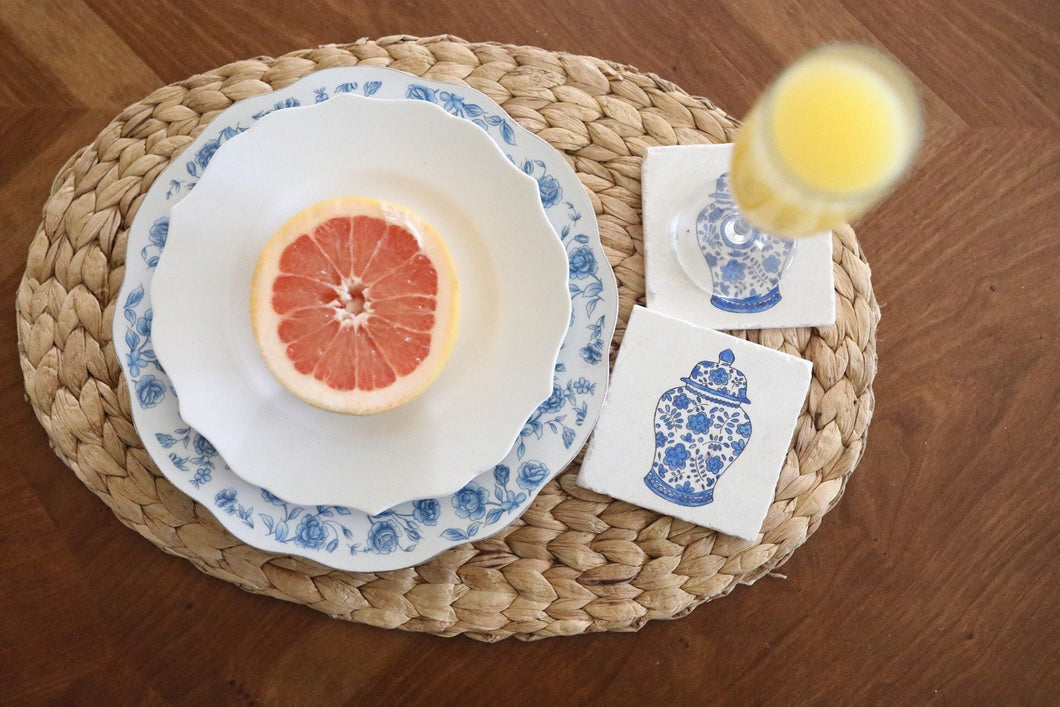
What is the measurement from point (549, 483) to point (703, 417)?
205mm

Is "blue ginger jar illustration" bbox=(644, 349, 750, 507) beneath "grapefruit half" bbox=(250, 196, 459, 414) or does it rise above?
beneath

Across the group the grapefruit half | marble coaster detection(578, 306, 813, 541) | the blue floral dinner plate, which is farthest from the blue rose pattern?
marble coaster detection(578, 306, 813, 541)

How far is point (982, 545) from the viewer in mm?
1100

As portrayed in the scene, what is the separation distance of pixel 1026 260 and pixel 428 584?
35.4 inches

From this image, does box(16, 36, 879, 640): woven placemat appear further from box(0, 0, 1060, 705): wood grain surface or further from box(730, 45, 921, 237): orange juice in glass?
box(730, 45, 921, 237): orange juice in glass

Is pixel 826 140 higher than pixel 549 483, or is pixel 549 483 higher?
pixel 826 140

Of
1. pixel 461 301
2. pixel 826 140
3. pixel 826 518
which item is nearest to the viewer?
pixel 826 140

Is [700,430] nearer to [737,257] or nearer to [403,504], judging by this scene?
[737,257]

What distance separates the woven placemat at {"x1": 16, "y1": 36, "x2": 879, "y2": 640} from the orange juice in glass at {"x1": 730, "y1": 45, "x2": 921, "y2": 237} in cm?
21

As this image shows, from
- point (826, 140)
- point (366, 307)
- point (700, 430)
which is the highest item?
point (826, 140)

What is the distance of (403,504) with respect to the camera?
948mm

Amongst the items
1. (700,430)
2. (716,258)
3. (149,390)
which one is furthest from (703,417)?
(149,390)

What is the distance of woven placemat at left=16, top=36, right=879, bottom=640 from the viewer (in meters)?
1.00

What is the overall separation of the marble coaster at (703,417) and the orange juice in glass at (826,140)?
0.19 meters
